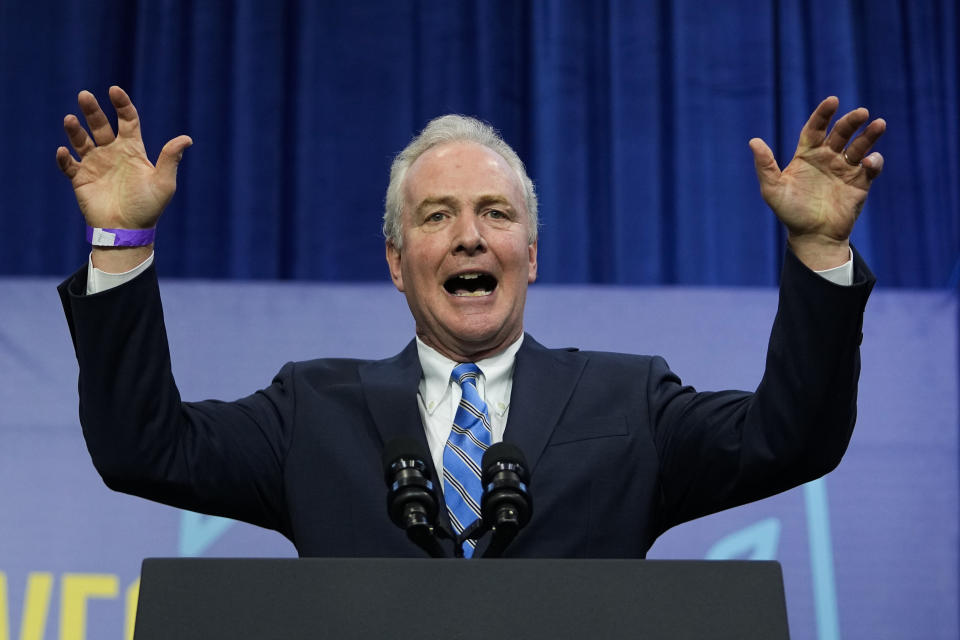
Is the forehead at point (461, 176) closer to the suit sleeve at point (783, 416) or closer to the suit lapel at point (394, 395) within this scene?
the suit lapel at point (394, 395)

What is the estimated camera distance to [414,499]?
96 cm

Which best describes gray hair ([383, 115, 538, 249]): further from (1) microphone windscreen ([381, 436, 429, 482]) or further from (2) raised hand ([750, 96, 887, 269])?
(1) microphone windscreen ([381, 436, 429, 482])

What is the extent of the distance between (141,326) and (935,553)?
1.75m

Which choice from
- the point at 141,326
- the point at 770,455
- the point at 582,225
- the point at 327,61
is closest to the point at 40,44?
the point at 327,61

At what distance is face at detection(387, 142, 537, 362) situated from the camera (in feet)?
5.17

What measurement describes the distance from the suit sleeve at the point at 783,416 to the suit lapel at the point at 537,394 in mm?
140

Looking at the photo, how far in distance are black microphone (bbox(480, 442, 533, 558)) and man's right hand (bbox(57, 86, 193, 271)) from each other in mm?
479

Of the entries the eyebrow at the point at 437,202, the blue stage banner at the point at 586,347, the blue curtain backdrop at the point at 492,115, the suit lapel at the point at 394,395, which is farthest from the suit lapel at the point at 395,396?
the blue curtain backdrop at the point at 492,115

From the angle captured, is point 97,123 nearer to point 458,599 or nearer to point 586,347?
point 458,599

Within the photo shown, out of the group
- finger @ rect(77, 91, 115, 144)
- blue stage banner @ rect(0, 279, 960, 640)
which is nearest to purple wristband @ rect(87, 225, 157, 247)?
finger @ rect(77, 91, 115, 144)

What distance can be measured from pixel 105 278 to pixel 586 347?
133 cm

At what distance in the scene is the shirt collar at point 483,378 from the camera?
1540 mm

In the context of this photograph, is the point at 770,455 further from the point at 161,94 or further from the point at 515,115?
the point at 161,94

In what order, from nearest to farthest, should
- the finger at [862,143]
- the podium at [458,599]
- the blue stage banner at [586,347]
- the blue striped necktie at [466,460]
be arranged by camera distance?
the podium at [458,599], the finger at [862,143], the blue striped necktie at [466,460], the blue stage banner at [586,347]
